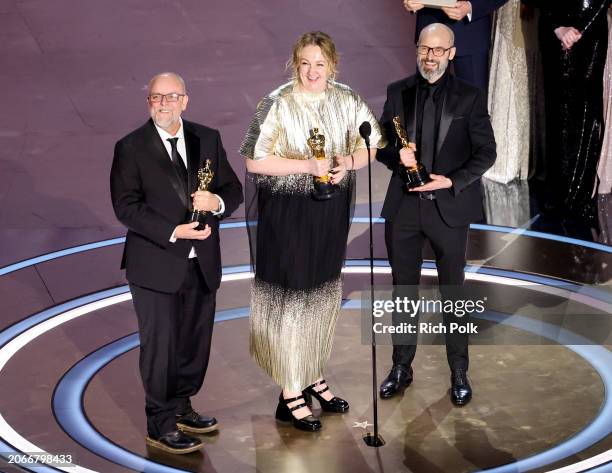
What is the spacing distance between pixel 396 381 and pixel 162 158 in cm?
162

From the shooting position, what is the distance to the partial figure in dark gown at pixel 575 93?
8.47 m

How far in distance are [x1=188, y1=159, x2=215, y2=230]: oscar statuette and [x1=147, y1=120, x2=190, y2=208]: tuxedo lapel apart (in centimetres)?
10

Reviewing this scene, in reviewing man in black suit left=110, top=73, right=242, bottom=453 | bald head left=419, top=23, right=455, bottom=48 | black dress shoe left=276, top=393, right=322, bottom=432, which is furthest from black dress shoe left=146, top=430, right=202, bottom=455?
bald head left=419, top=23, right=455, bottom=48

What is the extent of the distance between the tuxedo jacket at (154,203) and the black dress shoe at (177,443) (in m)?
0.65

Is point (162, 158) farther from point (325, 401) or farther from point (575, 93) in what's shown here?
point (575, 93)

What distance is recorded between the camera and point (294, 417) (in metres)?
5.55

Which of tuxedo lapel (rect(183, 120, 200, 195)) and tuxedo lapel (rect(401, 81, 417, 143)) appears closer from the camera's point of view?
tuxedo lapel (rect(183, 120, 200, 195))

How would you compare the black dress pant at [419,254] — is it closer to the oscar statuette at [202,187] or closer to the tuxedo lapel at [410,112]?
the tuxedo lapel at [410,112]

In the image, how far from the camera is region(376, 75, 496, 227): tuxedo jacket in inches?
224

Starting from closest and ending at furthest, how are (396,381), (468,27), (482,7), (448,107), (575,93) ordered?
1. (448,107)
2. (396,381)
3. (482,7)
4. (468,27)
5. (575,93)

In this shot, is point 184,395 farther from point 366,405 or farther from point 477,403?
point 477,403

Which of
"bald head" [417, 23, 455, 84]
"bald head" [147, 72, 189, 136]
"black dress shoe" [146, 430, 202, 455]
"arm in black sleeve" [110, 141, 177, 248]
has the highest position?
"bald head" [417, 23, 455, 84]

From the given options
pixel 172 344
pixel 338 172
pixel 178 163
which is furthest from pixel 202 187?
pixel 172 344

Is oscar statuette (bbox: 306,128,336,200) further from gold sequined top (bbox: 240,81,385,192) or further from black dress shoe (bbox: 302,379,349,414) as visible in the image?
black dress shoe (bbox: 302,379,349,414)
